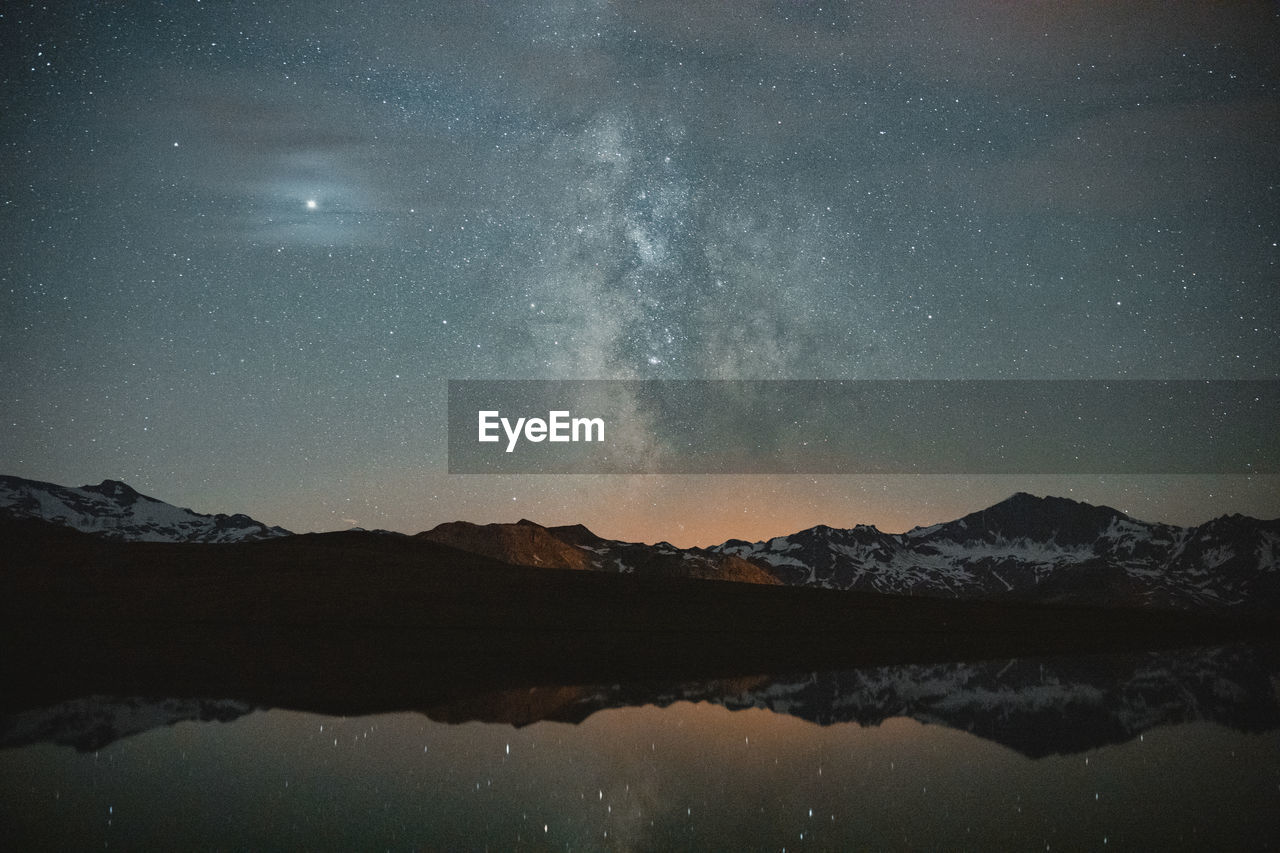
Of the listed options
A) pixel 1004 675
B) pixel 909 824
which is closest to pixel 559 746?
pixel 909 824

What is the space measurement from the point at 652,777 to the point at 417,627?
51.0m

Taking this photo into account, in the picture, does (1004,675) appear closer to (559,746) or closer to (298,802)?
(559,746)

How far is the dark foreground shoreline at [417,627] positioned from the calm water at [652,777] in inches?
232

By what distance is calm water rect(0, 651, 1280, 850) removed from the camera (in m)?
13.2

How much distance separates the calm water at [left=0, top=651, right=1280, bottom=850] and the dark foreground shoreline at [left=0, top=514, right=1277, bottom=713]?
5.90 metres

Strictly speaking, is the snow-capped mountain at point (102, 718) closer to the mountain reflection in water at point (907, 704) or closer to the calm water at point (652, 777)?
the mountain reflection in water at point (907, 704)

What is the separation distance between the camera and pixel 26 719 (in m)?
22.3

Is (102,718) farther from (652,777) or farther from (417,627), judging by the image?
(417,627)

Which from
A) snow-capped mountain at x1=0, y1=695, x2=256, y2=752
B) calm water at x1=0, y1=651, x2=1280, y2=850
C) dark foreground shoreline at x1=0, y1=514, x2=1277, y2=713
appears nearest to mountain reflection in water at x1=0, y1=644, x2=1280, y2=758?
snow-capped mountain at x1=0, y1=695, x2=256, y2=752

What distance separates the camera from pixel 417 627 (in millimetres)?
64625

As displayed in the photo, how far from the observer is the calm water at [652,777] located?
43.2 feet

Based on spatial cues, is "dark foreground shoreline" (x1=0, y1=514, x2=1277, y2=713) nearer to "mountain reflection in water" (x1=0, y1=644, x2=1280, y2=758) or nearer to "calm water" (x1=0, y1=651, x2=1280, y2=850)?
"mountain reflection in water" (x1=0, y1=644, x2=1280, y2=758)

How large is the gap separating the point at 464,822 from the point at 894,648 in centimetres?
4517

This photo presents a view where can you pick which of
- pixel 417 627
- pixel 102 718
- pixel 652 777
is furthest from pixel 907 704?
pixel 417 627
